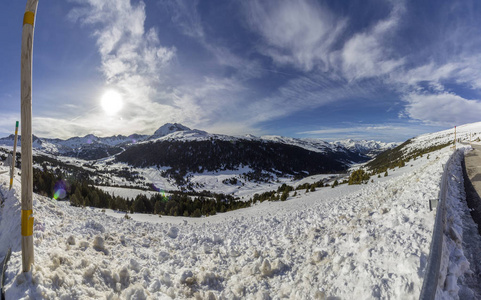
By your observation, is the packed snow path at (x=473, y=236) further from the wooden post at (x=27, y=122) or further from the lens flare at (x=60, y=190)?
the lens flare at (x=60, y=190)

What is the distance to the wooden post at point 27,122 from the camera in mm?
3166

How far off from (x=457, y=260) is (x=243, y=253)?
5190 millimetres

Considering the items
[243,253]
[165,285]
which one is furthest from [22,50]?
[243,253]

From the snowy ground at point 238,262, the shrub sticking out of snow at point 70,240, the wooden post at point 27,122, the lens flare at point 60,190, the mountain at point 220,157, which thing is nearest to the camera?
the wooden post at point 27,122

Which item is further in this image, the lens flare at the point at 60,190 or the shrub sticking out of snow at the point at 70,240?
the lens flare at the point at 60,190

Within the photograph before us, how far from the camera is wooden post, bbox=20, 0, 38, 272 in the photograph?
3.17m

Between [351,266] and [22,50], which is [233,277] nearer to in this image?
[351,266]

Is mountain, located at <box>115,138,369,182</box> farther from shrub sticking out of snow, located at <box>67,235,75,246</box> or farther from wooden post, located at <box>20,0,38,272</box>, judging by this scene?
wooden post, located at <box>20,0,38,272</box>

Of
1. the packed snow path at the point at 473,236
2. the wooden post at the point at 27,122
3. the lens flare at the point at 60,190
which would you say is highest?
the wooden post at the point at 27,122

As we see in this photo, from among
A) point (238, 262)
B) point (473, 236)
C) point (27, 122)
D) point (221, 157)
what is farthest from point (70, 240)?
point (221, 157)

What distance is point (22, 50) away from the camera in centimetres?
314

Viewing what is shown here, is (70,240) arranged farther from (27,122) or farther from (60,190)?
(60,190)

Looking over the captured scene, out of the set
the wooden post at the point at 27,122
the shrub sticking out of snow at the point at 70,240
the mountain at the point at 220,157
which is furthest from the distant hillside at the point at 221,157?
the wooden post at the point at 27,122

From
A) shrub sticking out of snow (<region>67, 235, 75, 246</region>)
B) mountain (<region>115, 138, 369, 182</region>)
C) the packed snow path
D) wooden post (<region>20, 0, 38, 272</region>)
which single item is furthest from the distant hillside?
wooden post (<region>20, 0, 38, 272</region>)
